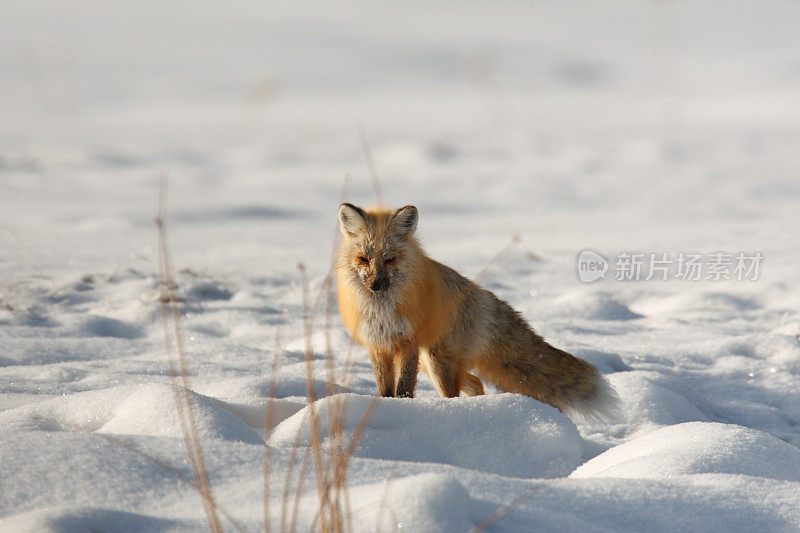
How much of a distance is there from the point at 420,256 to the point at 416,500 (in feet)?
6.10

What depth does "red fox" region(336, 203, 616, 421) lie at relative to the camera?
342 cm

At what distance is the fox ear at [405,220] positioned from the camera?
3432mm

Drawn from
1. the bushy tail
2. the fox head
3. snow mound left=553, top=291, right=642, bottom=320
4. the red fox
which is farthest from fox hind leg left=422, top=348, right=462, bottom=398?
snow mound left=553, top=291, right=642, bottom=320

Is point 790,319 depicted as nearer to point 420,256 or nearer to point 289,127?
point 420,256

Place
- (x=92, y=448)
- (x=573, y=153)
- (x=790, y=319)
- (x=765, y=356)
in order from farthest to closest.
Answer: (x=573, y=153), (x=790, y=319), (x=765, y=356), (x=92, y=448)

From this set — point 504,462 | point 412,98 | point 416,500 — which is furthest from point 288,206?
point 412,98

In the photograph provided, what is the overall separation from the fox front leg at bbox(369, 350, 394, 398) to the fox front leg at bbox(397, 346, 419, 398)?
94 millimetres

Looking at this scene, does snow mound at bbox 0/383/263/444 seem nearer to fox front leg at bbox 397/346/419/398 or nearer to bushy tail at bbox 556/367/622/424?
fox front leg at bbox 397/346/419/398

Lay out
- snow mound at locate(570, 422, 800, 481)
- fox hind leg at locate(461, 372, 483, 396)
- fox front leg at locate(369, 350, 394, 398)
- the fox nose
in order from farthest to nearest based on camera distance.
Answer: fox hind leg at locate(461, 372, 483, 396), fox front leg at locate(369, 350, 394, 398), the fox nose, snow mound at locate(570, 422, 800, 481)

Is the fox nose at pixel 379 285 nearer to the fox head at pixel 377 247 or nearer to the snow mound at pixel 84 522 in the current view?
the fox head at pixel 377 247

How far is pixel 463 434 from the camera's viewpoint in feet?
9.55

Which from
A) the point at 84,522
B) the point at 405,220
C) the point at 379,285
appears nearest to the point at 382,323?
the point at 379,285

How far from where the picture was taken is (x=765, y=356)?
4816mm

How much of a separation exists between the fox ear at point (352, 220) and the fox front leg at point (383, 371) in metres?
0.61
